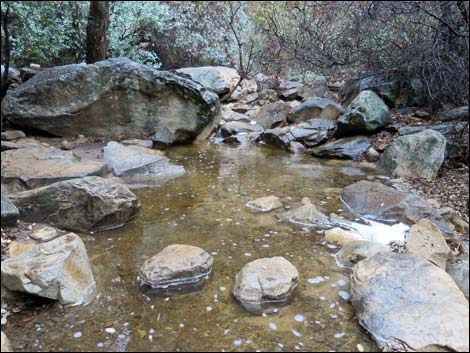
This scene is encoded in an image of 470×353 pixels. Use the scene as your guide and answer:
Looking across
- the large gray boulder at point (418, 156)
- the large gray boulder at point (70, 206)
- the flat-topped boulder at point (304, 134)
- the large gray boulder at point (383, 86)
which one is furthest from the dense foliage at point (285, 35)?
the large gray boulder at point (70, 206)

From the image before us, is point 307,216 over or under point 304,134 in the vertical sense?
under

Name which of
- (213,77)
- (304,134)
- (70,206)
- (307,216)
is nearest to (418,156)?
(307,216)

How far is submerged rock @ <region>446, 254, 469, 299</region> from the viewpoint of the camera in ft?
10.1

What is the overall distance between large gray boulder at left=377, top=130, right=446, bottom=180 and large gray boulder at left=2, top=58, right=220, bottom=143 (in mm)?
3490

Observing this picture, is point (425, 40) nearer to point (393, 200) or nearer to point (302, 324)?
point (393, 200)

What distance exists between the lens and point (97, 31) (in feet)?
25.3

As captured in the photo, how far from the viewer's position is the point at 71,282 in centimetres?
290

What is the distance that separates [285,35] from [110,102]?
3947 millimetres

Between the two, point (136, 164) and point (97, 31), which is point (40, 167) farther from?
point (97, 31)

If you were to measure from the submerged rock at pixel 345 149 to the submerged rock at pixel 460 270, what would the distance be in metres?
3.61

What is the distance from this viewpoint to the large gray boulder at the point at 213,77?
10766 millimetres

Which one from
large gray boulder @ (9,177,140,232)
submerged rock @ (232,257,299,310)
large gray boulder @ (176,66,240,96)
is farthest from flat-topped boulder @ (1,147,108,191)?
large gray boulder @ (176,66,240,96)

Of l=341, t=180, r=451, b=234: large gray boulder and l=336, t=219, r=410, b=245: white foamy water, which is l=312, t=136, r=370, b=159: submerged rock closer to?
l=341, t=180, r=451, b=234: large gray boulder

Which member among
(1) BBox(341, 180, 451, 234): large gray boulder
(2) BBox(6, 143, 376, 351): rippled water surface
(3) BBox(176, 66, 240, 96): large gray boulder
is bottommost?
(2) BBox(6, 143, 376, 351): rippled water surface
